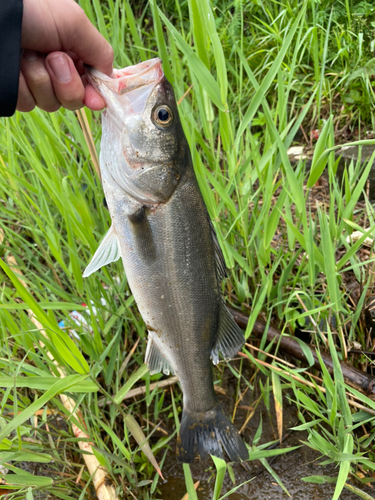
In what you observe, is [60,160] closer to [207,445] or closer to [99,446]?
[99,446]

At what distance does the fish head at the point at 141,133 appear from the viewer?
60.7 inches

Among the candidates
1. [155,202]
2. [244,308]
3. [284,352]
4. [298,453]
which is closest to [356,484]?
[298,453]

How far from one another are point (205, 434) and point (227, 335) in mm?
455

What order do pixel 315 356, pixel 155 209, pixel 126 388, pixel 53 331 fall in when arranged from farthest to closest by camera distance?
pixel 315 356 < pixel 126 388 < pixel 155 209 < pixel 53 331

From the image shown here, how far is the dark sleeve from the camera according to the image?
1.34 m

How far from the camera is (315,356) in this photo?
1989 millimetres

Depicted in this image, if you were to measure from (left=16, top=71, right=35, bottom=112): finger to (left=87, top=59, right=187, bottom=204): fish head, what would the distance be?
277 mm

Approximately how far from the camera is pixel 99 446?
182 cm

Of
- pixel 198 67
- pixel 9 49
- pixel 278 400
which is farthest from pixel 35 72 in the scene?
pixel 278 400

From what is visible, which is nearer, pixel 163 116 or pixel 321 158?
pixel 163 116

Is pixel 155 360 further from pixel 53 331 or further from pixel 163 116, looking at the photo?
pixel 163 116

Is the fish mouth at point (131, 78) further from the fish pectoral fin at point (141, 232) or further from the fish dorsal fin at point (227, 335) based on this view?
the fish dorsal fin at point (227, 335)

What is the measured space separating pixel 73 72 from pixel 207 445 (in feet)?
5.54

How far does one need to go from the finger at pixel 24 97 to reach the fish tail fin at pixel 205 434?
4.97 feet
